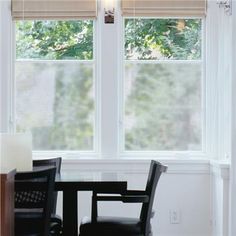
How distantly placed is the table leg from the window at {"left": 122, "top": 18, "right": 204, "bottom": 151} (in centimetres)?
141

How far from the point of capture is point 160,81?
4629 mm

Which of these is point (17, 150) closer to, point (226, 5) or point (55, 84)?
point (55, 84)

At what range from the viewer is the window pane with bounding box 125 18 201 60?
15.1 ft

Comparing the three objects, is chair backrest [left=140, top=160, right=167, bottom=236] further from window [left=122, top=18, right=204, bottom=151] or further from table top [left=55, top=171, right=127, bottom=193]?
window [left=122, top=18, right=204, bottom=151]

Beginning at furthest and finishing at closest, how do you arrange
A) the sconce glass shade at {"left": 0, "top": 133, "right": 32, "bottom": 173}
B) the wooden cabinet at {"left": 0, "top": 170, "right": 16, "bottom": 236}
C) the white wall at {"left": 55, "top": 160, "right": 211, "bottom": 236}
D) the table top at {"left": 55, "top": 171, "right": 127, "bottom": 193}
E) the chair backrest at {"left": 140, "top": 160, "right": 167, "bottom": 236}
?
1. the white wall at {"left": 55, "top": 160, "right": 211, "bottom": 236}
2. the chair backrest at {"left": 140, "top": 160, "right": 167, "bottom": 236}
3. the table top at {"left": 55, "top": 171, "right": 127, "bottom": 193}
4. the sconce glass shade at {"left": 0, "top": 133, "right": 32, "bottom": 173}
5. the wooden cabinet at {"left": 0, "top": 170, "right": 16, "bottom": 236}

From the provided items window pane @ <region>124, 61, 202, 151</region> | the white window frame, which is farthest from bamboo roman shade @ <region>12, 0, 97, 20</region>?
window pane @ <region>124, 61, 202, 151</region>

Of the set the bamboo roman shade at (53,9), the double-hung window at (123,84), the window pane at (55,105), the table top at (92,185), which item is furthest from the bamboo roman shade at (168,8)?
the table top at (92,185)

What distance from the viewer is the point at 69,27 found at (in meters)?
4.60

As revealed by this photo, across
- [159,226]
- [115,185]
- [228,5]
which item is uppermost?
[228,5]

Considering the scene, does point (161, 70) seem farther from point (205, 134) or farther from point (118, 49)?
point (205, 134)

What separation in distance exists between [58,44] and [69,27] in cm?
21

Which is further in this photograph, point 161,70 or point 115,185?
point 161,70

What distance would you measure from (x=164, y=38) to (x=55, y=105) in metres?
1.31

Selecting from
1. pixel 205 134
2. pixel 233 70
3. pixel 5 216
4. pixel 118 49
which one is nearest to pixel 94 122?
pixel 118 49
